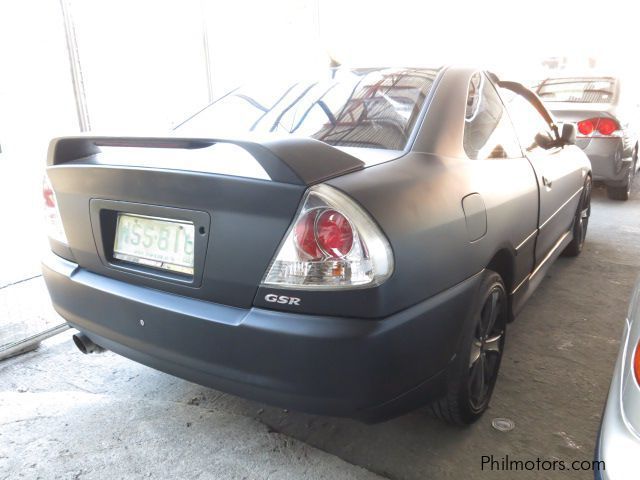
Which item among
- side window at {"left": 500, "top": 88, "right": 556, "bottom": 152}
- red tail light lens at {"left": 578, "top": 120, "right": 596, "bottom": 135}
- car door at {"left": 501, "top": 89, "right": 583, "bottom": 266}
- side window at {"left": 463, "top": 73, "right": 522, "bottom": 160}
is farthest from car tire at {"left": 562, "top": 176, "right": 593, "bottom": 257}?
red tail light lens at {"left": 578, "top": 120, "right": 596, "bottom": 135}

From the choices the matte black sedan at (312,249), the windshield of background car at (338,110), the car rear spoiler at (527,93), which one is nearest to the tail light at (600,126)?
the car rear spoiler at (527,93)

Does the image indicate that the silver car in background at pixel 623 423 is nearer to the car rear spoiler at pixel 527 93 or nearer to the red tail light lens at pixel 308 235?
the red tail light lens at pixel 308 235

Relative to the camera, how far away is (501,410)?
2.14 meters

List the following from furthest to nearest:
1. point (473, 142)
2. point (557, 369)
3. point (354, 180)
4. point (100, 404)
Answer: point (557, 369), point (100, 404), point (473, 142), point (354, 180)

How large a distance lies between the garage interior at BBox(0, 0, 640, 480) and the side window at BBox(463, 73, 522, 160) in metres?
0.18

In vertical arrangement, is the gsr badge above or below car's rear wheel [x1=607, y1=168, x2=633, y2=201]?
above

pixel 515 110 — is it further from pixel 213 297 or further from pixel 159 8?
pixel 159 8

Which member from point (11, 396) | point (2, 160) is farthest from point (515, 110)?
point (2, 160)

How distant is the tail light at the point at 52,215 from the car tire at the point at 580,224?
131 inches

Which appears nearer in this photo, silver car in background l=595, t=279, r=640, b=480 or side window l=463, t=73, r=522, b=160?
silver car in background l=595, t=279, r=640, b=480

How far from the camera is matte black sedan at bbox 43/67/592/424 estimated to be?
137 centimetres

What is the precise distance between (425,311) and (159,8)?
357 centimetres
